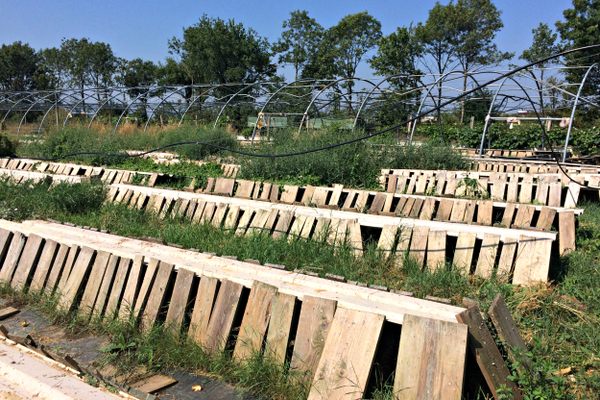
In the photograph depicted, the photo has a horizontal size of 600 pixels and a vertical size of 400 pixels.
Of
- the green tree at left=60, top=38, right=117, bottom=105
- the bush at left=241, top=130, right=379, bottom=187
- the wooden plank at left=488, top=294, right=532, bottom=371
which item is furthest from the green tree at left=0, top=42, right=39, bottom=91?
the wooden plank at left=488, top=294, right=532, bottom=371

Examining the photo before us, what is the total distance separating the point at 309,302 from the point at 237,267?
1086 millimetres

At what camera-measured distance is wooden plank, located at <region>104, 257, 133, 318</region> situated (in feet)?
12.2

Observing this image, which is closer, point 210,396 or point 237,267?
point 210,396

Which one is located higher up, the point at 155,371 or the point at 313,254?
the point at 313,254

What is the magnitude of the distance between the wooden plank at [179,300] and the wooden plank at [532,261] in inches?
113

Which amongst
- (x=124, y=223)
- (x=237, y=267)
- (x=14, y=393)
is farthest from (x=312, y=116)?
(x=14, y=393)

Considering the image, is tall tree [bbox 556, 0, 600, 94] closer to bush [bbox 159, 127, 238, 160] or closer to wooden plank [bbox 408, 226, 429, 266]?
bush [bbox 159, 127, 238, 160]

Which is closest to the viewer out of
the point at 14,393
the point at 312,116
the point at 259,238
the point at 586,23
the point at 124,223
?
the point at 14,393

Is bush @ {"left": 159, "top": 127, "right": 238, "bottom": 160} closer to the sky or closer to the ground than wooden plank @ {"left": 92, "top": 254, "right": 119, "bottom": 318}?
closer to the sky

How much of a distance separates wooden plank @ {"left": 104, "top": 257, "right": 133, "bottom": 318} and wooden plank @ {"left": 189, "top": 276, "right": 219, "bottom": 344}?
0.78 metres

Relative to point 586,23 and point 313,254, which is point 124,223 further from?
point 586,23

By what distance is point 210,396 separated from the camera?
2795 mm

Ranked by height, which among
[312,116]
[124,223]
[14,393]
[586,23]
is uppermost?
[586,23]

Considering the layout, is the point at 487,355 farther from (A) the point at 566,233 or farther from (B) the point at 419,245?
(A) the point at 566,233
